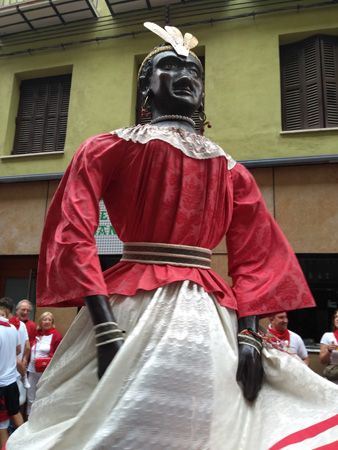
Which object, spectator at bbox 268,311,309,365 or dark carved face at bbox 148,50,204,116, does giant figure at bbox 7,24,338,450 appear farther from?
spectator at bbox 268,311,309,365

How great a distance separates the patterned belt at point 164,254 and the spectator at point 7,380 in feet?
12.2

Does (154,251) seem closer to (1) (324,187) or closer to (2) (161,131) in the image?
(2) (161,131)

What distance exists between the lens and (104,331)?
1381mm

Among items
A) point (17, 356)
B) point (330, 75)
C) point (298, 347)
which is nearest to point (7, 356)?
point (17, 356)

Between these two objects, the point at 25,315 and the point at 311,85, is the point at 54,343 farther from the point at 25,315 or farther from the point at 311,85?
the point at 311,85

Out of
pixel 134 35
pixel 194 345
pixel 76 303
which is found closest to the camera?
pixel 194 345

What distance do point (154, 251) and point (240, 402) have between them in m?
0.60

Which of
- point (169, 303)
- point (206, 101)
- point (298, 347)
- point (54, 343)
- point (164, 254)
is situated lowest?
point (54, 343)

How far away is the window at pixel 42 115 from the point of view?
9281 mm

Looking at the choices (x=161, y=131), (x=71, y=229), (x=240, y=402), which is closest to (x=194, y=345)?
(x=240, y=402)

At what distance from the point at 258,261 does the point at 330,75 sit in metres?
7.13

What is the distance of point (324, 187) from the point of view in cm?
721

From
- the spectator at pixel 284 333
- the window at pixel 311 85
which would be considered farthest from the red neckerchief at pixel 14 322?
the window at pixel 311 85

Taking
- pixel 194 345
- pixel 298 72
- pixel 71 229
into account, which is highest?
pixel 298 72
